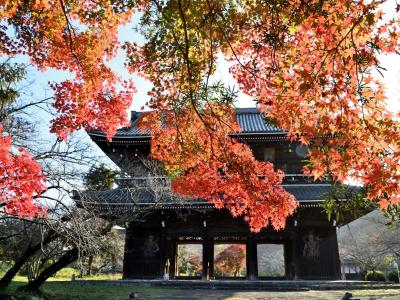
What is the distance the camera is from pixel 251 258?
14.9 metres

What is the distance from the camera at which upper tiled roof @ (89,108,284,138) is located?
49.5 ft

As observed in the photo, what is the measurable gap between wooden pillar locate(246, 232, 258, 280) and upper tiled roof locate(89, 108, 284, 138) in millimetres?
5078

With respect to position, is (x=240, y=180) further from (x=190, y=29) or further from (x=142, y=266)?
(x=142, y=266)

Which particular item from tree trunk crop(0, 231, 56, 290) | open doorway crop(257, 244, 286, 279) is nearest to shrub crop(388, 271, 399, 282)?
open doorway crop(257, 244, 286, 279)

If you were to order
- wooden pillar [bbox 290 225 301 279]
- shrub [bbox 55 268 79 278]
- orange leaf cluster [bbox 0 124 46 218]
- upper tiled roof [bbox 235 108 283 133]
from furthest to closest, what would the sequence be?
shrub [bbox 55 268 79 278] → upper tiled roof [bbox 235 108 283 133] → wooden pillar [bbox 290 225 301 279] → orange leaf cluster [bbox 0 124 46 218]

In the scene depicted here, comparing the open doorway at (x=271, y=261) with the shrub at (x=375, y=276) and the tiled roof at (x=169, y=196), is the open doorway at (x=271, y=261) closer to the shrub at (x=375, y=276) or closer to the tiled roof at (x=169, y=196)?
the shrub at (x=375, y=276)

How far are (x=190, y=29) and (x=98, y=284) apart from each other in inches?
499

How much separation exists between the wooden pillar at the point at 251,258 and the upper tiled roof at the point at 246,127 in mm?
5078

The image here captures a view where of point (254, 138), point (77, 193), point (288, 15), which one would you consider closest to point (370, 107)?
point (288, 15)

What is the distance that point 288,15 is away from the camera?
4.53 metres

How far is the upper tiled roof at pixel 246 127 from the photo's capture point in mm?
15094

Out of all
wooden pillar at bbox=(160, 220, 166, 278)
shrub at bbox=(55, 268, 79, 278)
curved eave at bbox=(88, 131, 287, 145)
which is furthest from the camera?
shrub at bbox=(55, 268, 79, 278)

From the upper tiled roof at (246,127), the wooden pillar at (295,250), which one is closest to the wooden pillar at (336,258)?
the wooden pillar at (295,250)

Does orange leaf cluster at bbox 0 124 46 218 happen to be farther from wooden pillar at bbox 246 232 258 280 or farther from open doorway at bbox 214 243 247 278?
open doorway at bbox 214 243 247 278
